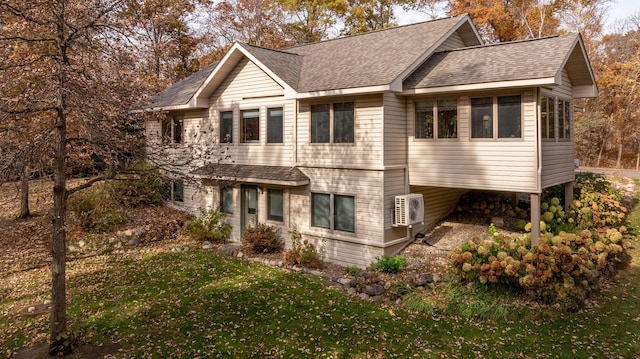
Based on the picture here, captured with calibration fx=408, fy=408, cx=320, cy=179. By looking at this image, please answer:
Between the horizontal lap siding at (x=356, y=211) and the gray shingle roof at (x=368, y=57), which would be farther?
the gray shingle roof at (x=368, y=57)

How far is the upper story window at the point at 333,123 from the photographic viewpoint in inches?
486

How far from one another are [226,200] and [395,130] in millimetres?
7300

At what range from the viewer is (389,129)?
11750 millimetres

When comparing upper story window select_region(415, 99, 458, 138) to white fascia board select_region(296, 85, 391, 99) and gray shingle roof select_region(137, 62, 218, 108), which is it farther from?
gray shingle roof select_region(137, 62, 218, 108)

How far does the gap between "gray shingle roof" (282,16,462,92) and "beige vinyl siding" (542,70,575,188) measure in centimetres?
402

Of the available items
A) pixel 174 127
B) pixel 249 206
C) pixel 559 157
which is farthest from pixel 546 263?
pixel 174 127

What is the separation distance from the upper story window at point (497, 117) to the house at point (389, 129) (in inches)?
1.1

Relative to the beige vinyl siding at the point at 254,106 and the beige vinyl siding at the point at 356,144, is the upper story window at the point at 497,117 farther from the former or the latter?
the beige vinyl siding at the point at 254,106

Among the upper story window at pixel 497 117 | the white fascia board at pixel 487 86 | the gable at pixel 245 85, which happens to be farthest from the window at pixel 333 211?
the upper story window at pixel 497 117

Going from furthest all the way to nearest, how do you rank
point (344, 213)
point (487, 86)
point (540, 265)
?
1. point (344, 213)
2. point (487, 86)
3. point (540, 265)

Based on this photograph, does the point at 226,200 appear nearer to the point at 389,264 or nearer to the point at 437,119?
the point at 389,264

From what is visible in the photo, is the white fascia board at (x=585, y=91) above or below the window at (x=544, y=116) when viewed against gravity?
above

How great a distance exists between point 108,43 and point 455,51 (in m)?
10.0

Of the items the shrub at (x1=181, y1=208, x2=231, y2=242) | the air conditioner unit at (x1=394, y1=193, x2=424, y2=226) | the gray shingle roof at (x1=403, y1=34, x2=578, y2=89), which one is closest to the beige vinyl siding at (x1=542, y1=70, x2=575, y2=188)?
the gray shingle roof at (x1=403, y1=34, x2=578, y2=89)
